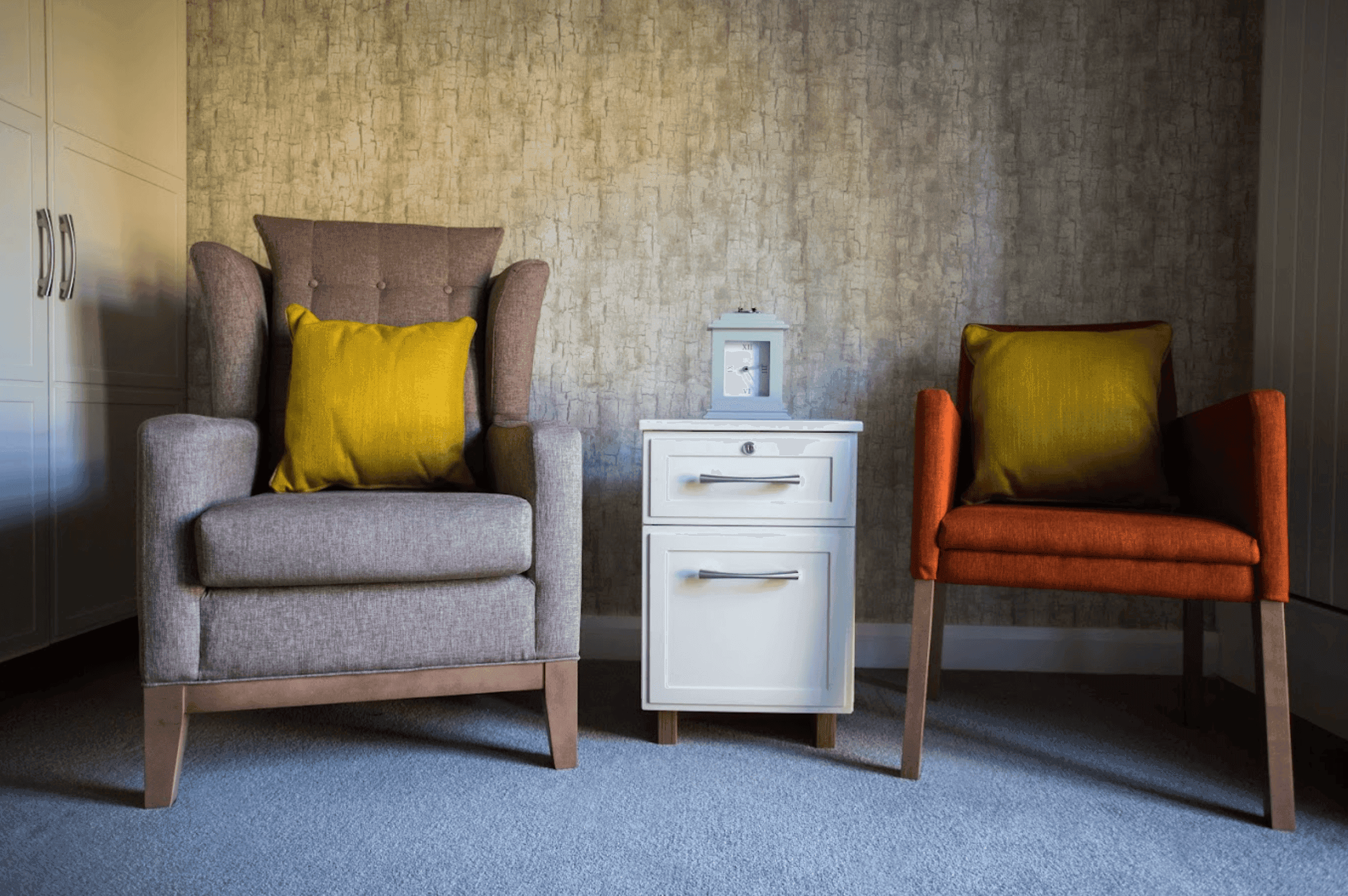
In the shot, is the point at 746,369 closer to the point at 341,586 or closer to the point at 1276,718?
the point at 341,586

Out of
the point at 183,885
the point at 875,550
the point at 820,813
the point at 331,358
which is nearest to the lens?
the point at 183,885

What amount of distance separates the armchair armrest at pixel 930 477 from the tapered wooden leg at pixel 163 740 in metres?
1.26

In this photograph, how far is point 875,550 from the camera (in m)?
2.26

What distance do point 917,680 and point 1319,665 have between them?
3.23 feet

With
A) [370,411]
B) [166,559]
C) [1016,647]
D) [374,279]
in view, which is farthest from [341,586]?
[1016,647]

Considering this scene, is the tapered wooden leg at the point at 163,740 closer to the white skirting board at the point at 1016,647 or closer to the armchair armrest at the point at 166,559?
the armchair armrest at the point at 166,559

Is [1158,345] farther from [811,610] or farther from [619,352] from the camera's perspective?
[619,352]

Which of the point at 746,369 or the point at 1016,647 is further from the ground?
the point at 746,369

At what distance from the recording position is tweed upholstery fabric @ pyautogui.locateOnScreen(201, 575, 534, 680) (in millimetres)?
1362

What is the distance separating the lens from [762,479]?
1.63 metres

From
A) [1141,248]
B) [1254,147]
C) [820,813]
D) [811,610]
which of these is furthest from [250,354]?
[1254,147]

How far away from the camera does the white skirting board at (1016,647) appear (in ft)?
7.22

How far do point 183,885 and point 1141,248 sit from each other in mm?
2436

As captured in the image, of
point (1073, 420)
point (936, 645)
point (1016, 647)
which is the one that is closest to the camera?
point (1073, 420)
